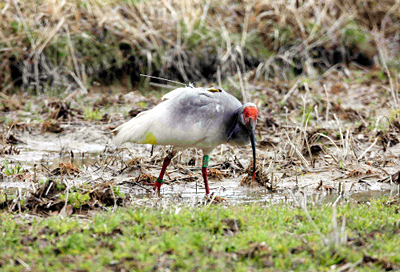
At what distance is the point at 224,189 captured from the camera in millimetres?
6258

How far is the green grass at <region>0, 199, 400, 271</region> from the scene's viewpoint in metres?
3.58

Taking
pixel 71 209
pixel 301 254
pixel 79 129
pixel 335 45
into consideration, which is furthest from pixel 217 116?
pixel 335 45

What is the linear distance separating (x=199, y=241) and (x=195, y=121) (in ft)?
6.15

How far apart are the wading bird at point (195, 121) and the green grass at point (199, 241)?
1.03 metres

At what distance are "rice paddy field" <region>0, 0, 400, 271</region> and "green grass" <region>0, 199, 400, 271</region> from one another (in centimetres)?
1

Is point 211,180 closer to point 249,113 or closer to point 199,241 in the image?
point 249,113

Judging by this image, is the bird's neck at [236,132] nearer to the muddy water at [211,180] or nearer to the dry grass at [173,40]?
the muddy water at [211,180]

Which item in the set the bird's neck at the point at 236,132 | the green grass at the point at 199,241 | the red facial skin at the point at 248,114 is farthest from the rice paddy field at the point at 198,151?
the red facial skin at the point at 248,114

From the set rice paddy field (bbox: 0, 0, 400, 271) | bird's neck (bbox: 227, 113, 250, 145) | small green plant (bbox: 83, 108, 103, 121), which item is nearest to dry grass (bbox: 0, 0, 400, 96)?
rice paddy field (bbox: 0, 0, 400, 271)

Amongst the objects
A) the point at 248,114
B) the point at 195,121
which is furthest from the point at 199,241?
the point at 248,114

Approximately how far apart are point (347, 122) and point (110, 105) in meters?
4.51

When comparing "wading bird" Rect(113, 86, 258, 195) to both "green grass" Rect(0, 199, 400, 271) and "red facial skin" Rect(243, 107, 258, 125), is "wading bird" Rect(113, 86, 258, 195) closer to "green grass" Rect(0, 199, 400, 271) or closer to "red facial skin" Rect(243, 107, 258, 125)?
"red facial skin" Rect(243, 107, 258, 125)

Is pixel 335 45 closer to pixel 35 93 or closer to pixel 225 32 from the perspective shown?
pixel 225 32

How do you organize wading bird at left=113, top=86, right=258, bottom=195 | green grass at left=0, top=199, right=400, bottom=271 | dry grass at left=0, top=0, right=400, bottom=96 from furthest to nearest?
dry grass at left=0, top=0, right=400, bottom=96 → wading bird at left=113, top=86, right=258, bottom=195 → green grass at left=0, top=199, right=400, bottom=271
